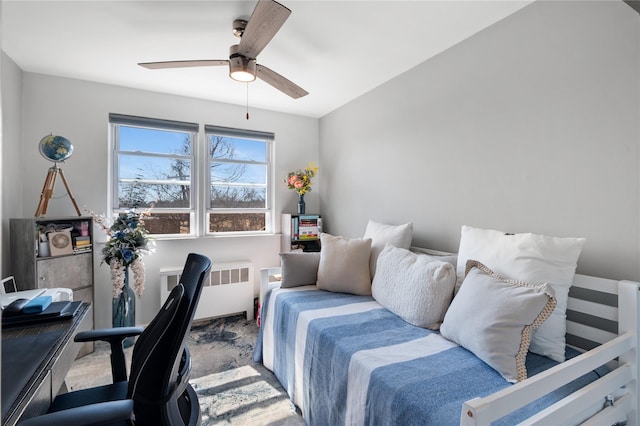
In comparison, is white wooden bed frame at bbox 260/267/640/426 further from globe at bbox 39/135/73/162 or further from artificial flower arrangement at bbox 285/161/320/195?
globe at bbox 39/135/73/162

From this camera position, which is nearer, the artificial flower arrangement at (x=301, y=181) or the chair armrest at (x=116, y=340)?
the chair armrest at (x=116, y=340)

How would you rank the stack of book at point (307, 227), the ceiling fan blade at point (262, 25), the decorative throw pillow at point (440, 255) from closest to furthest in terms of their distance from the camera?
the ceiling fan blade at point (262, 25), the decorative throw pillow at point (440, 255), the stack of book at point (307, 227)

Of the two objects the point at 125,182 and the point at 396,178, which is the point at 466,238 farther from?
the point at 125,182

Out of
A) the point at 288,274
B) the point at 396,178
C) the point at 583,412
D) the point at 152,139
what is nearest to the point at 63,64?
the point at 152,139

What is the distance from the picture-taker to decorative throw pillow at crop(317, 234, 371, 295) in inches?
96.8

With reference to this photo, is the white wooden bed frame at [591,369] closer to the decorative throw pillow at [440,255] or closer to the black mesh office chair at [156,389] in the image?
the decorative throw pillow at [440,255]

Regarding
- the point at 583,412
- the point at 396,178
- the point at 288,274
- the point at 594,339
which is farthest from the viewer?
the point at 396,178

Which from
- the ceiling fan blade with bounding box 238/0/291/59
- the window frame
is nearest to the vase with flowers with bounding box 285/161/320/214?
the window frame

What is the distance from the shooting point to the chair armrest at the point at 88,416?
3.33ft

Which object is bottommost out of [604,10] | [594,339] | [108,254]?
[594,339]

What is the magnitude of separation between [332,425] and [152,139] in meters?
3.03

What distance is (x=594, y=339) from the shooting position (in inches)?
63.8

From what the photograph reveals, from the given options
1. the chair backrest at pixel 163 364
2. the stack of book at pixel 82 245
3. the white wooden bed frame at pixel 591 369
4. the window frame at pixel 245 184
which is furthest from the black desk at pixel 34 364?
the window frame at pixel 245 184

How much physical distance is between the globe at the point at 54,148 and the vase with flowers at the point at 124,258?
52 cm
